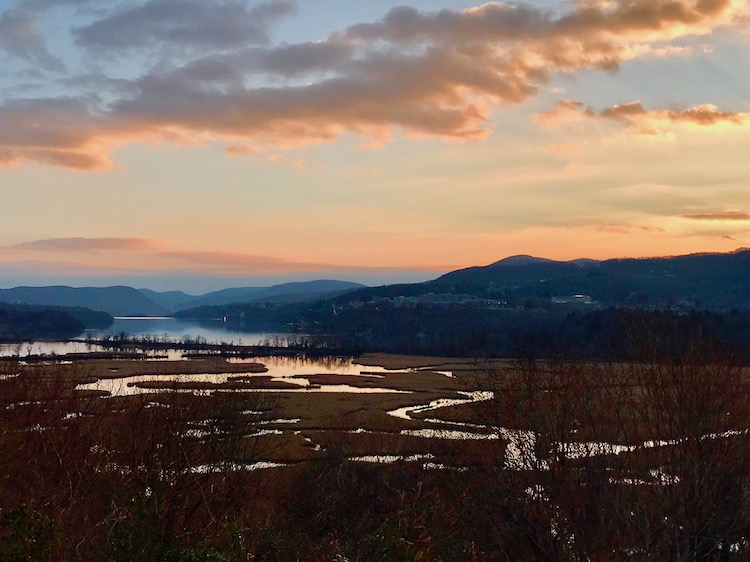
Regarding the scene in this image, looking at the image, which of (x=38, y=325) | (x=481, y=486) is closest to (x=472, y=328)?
(x=38, y=325)

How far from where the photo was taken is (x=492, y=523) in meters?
15.9

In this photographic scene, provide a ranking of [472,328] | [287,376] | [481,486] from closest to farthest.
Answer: [481,486]
[287,376]
[472,328]

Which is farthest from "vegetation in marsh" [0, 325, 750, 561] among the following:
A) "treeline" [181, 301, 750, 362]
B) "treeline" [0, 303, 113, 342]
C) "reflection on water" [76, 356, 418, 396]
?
"treeline" [0, 303, 113, 342]

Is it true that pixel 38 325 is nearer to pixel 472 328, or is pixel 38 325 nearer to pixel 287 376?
pixel 472 328

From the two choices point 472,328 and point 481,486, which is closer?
point 481,486

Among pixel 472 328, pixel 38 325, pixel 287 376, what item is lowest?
pixel 287 376

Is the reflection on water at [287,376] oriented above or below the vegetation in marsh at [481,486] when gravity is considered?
below

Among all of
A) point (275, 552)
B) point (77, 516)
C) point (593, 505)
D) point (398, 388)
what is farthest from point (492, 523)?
point (398, 388)

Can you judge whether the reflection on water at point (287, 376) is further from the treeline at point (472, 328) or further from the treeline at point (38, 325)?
the treeline at point (38, 325)

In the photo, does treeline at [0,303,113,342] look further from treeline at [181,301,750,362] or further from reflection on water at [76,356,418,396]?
reflection on water at [76,356,418,396]

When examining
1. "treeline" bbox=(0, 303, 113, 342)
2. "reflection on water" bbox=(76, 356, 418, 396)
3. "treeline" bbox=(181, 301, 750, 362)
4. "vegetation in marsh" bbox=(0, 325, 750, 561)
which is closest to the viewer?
"vegetation in marsh" bbox=(0, 325, 750, 561)

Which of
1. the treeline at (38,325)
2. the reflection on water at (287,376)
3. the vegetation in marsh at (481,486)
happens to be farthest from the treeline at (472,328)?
the treeline at (38,325)

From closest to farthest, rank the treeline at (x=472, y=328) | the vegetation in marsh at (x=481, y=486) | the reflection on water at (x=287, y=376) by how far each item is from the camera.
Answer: the vegetation in marsh at (x=481, y=486) → the reflection on water at (x=287, y=376) → the treeline at (x=472, y=328)

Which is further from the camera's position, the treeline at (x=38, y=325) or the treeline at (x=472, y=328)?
the treeline at (x=38, y=325)
